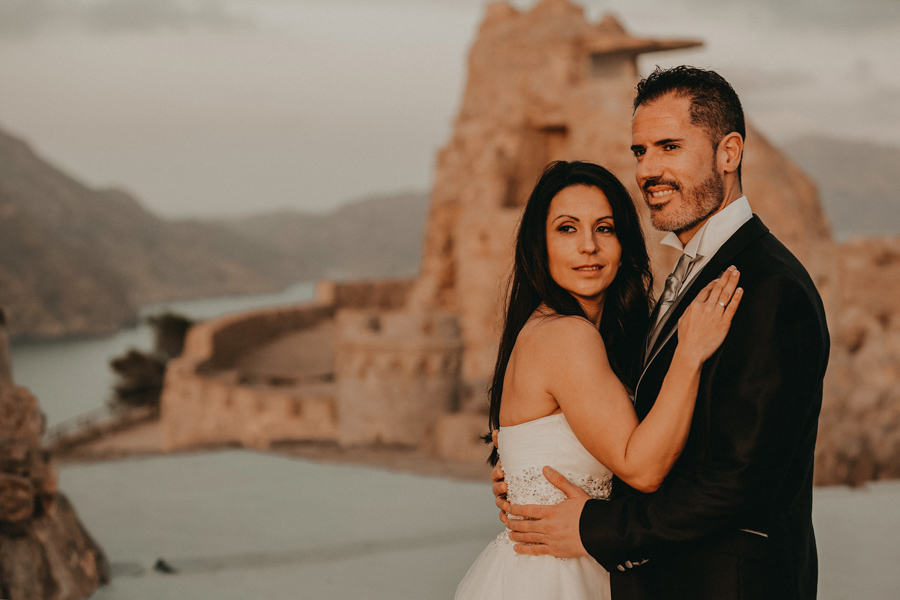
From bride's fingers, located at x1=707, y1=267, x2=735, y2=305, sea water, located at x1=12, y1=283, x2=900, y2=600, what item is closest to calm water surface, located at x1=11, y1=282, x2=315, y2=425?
sea water, located at x1=12, y1=283, x2=900, y2=600

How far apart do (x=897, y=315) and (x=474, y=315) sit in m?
9.75

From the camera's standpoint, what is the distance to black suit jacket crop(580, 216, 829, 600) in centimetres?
163

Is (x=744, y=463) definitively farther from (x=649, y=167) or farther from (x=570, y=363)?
(x=649, y=167)

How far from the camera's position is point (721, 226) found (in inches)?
71.2

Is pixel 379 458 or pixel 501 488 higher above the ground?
pixel 501 488

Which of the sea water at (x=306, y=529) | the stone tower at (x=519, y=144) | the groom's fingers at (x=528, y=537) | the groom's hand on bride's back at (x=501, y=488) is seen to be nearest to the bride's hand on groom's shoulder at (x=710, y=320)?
the groom's fingers at (x=528, y=537)

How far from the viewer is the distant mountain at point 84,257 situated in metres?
21.4

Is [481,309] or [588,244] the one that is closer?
[588,244]

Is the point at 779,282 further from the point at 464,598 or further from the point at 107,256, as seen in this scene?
the point at 107,256

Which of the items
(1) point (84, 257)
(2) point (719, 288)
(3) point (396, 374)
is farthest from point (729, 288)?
(1) point (84, 257)

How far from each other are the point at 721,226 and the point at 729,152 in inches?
7.4

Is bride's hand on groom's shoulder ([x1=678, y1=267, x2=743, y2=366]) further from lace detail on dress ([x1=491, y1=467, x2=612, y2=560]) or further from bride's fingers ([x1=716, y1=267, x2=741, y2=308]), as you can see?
lace detail on dress ([x1=491, y1=467, x2=612, y2=560])

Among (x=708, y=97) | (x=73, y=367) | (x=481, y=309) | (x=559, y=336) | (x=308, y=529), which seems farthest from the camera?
(x=73, y=367)

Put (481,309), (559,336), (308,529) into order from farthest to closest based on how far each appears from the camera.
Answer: (481,309) → (308,529) → (559,336)
